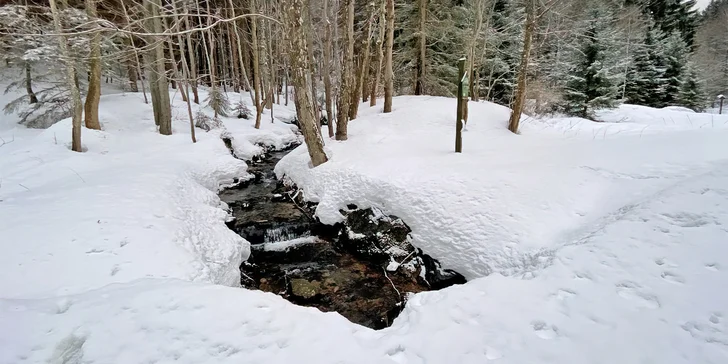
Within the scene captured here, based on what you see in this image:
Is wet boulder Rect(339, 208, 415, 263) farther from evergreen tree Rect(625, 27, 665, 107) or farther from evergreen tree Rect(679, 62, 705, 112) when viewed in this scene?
evergreen tree Rect(679, 62, 705, 112)

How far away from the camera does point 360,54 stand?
1244cm

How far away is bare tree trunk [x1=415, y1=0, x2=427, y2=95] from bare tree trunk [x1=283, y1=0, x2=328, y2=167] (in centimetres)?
939

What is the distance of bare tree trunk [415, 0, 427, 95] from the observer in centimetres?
1520

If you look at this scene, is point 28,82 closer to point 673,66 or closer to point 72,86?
point 72,86

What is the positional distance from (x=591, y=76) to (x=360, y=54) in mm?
14011

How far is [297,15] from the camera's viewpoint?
727 centimetres

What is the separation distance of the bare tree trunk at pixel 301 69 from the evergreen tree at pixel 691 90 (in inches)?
1091

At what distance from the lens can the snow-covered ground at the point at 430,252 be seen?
2568 millimetres

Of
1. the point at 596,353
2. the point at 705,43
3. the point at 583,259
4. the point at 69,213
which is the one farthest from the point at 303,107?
the point at 705,43

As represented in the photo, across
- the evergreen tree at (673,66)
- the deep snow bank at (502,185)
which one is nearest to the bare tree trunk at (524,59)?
the deep snow bank at (502,185)

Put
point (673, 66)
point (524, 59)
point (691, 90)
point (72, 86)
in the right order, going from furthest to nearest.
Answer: point (691, 90), point (673, 66), point (524, 59), point (72, 86)

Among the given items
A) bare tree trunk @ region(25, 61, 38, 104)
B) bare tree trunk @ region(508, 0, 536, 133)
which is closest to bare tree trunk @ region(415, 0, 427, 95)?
bare tree trunk @ region(508, 0, 536, 133)

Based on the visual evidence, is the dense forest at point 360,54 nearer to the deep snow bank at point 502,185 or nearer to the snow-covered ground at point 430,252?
the deep snow bank at point 502,185

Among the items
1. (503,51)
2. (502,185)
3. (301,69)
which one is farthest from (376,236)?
(503,51)
